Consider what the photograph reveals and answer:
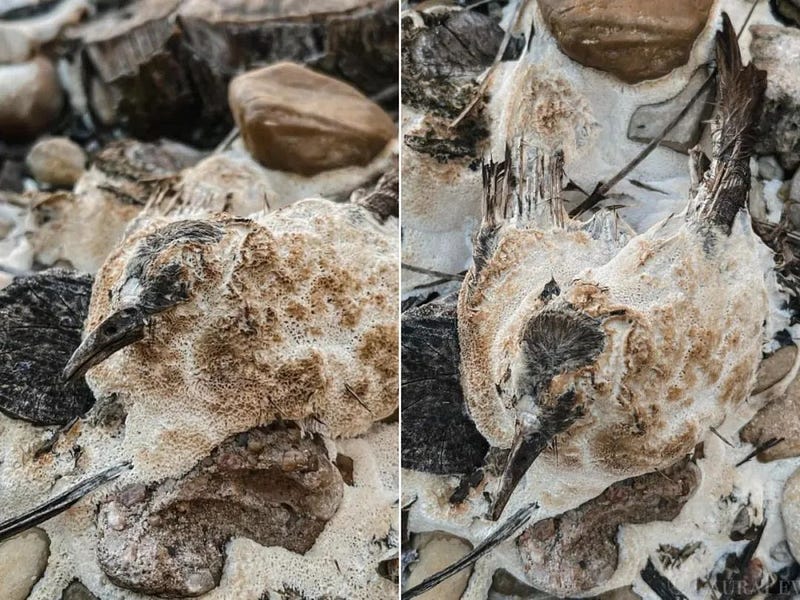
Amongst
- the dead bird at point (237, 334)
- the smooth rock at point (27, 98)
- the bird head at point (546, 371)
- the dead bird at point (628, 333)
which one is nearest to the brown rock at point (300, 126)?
the dead bird at point (237, 334)

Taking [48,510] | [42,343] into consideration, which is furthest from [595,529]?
[42,343]

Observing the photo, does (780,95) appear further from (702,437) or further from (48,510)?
(48,510)

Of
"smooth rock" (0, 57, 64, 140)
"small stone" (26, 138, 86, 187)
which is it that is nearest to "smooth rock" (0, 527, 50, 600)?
"small stone" (26, 138, 86, 187)

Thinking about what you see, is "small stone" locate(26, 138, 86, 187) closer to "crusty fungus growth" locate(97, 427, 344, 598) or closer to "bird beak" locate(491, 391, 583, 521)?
"crusty fungus growth" locate(97, 427, 344, 598)

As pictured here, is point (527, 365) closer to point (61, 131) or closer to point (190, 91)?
point (190, 91)

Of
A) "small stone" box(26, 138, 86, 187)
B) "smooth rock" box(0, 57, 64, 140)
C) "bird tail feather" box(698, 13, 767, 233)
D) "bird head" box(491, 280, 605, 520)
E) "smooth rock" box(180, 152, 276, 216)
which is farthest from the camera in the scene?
"smooth rock" box(0, 57, 64, 140)

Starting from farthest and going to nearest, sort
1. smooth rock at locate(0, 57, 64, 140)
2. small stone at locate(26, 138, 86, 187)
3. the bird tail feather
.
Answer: smooth rock at locate(0, 57, 64, 140) < small stone at locate(26, 138, 86, 187) < the bird tail feather
